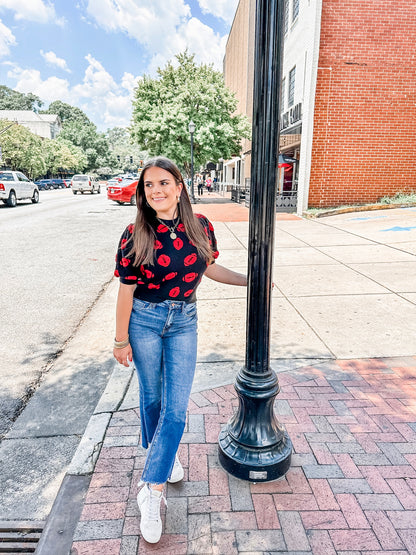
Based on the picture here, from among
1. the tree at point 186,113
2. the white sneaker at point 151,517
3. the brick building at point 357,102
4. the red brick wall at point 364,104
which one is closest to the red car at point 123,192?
the tree at point 186,113

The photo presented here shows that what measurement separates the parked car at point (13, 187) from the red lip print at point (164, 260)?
21274mm

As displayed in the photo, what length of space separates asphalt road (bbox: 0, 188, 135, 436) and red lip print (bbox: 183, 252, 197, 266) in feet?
6.78

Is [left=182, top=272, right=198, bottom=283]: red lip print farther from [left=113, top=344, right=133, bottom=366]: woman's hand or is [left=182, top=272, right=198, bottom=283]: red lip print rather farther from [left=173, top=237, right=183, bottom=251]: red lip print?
[left=113, top=344, right=133, bottom=366]: woman's hand

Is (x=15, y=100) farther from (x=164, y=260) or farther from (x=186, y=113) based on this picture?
(x=164, y=260)

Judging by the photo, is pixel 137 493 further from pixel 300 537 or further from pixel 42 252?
pixel 42 252

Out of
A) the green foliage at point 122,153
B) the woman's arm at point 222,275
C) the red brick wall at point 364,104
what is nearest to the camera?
the woman's arm at point 222,275

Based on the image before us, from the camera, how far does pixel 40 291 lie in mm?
6449

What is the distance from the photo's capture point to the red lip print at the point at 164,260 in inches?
75.8

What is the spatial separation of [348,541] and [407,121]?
15.6 meters

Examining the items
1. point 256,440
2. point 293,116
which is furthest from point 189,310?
point 293,116

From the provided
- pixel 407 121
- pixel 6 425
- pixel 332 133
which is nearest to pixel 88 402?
pixel 6 425

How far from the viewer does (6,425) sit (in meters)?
3.07

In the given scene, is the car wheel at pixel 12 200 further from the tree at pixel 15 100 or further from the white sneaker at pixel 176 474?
the tree at pixel 15 100

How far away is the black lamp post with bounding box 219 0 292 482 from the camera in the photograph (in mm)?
2092
